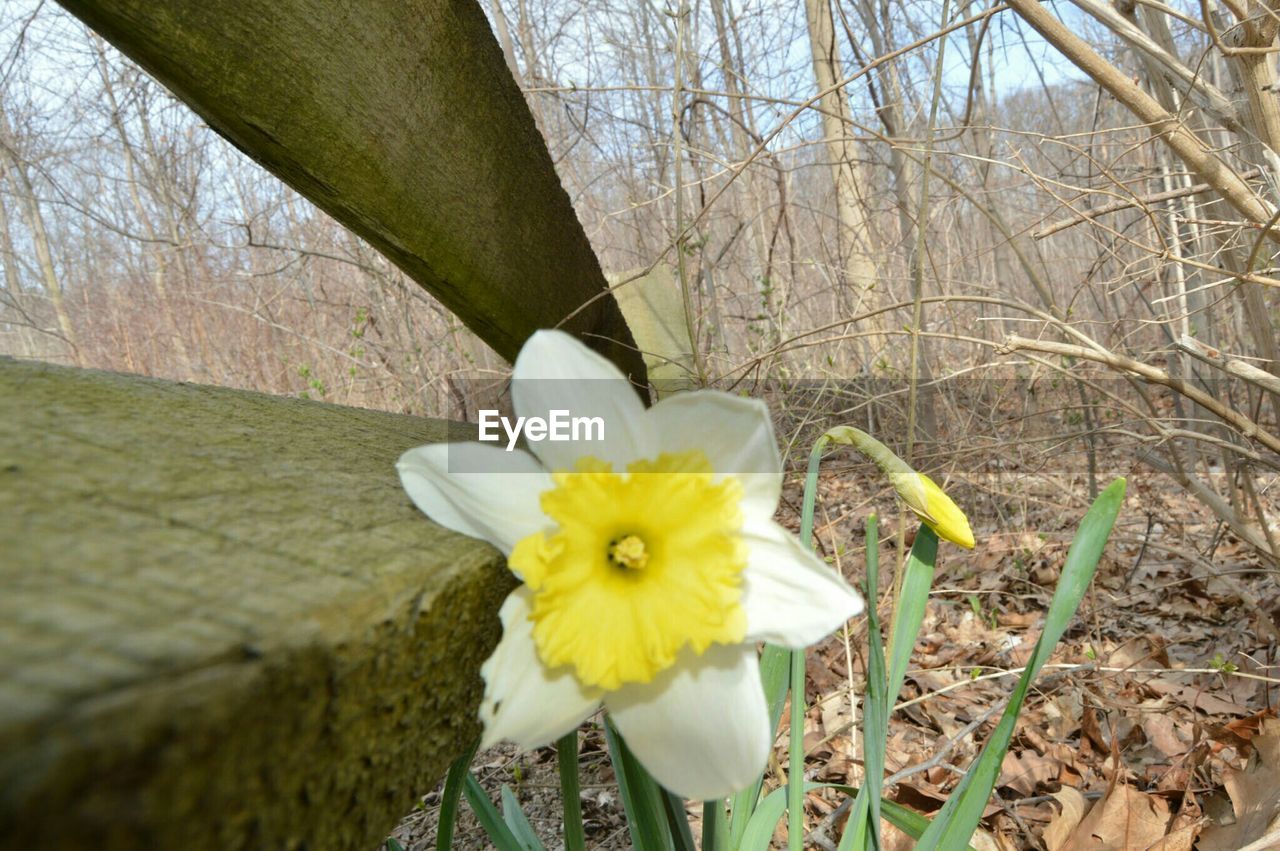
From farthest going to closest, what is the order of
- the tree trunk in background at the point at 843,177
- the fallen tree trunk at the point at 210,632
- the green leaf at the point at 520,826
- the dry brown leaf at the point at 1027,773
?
1. the tree trunk in background at the point at 843,177
2. the dry brown leaf at the point at 1027,773
3. the green leaf at the point at 520,826
4. the fallen tree trunk at the point at 210,632

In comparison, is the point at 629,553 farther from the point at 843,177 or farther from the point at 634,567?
the point at 843,177

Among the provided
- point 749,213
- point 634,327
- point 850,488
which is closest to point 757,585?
point 634,327

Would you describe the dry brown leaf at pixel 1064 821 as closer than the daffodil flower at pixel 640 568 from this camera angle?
No

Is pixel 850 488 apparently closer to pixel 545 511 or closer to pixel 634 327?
pixel 634 327

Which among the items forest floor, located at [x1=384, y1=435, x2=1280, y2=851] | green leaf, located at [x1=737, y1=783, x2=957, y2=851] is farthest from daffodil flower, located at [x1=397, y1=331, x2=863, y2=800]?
forest floor, located at [x1=384, y1=435, x2=1280, y2=851]

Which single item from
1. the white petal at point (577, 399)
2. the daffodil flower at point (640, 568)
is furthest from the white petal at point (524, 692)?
the white petal at point (577, 399)

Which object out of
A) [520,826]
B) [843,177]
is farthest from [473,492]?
[843,177]

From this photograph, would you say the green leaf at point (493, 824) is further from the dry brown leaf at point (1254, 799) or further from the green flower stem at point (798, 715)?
the dry brown leaf at point (1254, 799)
